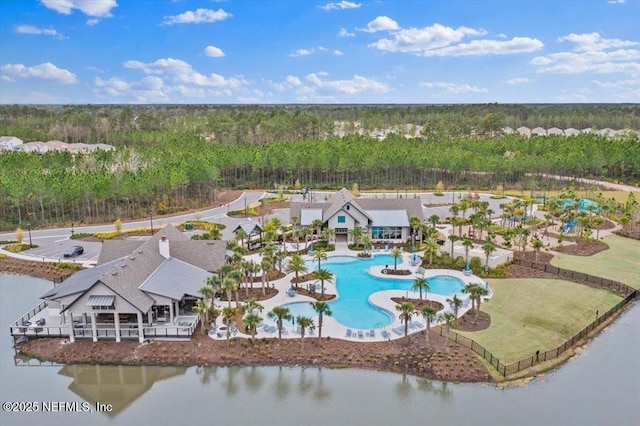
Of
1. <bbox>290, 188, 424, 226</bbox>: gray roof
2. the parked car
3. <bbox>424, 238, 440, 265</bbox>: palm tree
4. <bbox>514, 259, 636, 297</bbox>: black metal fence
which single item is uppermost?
<bbox>290, 188, 424, 226</bbox>: gray roof

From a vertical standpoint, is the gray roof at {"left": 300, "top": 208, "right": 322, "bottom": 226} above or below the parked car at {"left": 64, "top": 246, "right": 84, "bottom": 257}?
above

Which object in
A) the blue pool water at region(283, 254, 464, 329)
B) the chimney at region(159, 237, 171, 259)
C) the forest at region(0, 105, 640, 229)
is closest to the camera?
the blue pool water at region(283, 254, 464, 329)

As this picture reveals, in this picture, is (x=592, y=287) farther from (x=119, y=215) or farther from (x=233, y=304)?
(x=119, y=215)

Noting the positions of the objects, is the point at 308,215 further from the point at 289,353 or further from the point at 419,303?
the point at 289,353

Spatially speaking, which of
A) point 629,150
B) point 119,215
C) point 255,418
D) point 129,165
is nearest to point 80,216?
point 119,215

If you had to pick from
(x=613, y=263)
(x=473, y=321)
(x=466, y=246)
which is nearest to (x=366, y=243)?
(x=466, y=246)

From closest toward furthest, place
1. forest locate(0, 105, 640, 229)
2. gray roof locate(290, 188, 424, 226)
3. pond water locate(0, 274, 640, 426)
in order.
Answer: pond water locate(0, 274, 640, 426) → gray roof locate(290, 188, 424, 226) → forest locate(0, 105, 640, 229)

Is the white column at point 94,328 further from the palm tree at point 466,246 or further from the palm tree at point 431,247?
the palm tree at point 466,246

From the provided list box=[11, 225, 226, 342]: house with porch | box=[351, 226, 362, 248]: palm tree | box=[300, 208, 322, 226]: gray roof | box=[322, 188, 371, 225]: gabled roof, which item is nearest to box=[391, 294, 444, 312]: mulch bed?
box=[351, 226, 362, 248]: palm tree

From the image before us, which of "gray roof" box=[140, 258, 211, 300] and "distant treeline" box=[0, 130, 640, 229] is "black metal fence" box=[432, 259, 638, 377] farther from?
"distant treeline" box=[0, 130, 640, 229]
